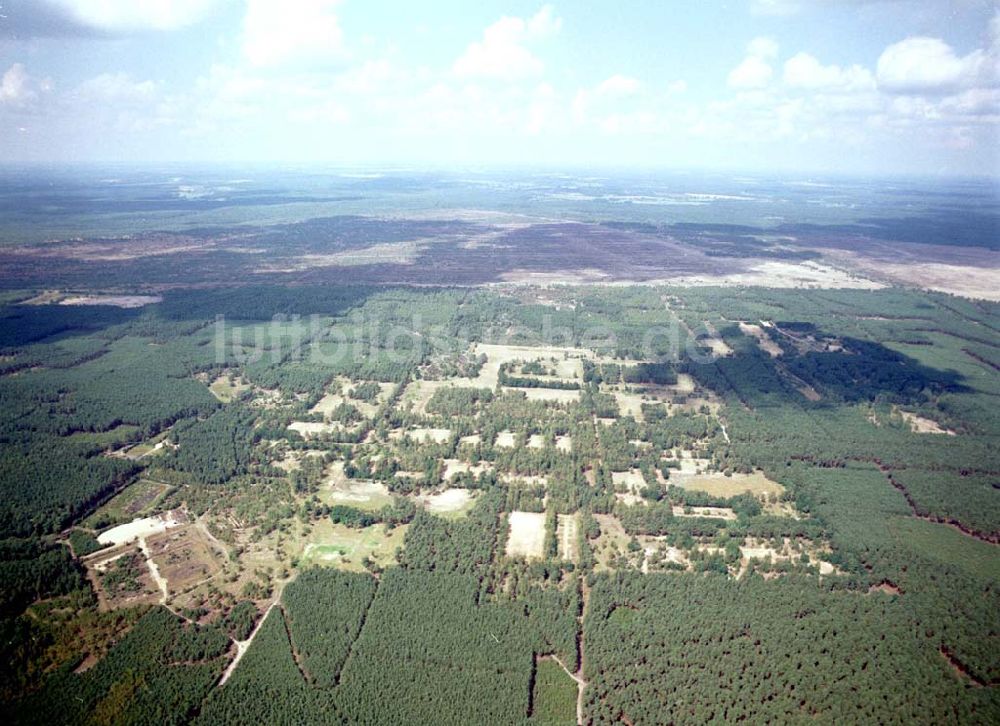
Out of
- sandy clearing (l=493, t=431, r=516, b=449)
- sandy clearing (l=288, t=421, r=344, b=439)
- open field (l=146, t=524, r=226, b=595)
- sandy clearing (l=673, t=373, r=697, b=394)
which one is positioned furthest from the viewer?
sandy clearing (l=673, t=373, r=697, b=394)

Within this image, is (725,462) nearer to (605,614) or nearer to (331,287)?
(605,614)

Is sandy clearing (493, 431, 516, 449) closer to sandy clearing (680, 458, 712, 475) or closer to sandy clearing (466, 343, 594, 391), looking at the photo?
sandy clearing (466, 343, 594, 391)

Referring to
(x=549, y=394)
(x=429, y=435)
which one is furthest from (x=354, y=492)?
(x=549, y=394)

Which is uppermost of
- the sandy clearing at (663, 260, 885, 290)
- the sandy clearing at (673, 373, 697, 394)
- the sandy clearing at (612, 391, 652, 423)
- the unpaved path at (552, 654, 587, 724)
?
the sandy clearing at (663, 260, 885, 290)

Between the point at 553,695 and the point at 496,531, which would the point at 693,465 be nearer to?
the point at 496,531

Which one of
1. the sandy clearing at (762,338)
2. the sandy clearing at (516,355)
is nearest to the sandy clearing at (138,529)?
the sandy clearing at (516,355)

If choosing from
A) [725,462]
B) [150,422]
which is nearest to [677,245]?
[725,462]

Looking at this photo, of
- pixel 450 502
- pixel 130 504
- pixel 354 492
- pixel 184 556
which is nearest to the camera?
pixel 184 556

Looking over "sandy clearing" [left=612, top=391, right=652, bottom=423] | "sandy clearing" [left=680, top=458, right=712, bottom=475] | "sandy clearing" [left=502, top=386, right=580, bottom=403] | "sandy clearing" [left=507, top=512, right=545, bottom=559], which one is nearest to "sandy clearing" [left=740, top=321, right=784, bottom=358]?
"sandy clearing" [left=612, top=391, right=652, bottom=423]
